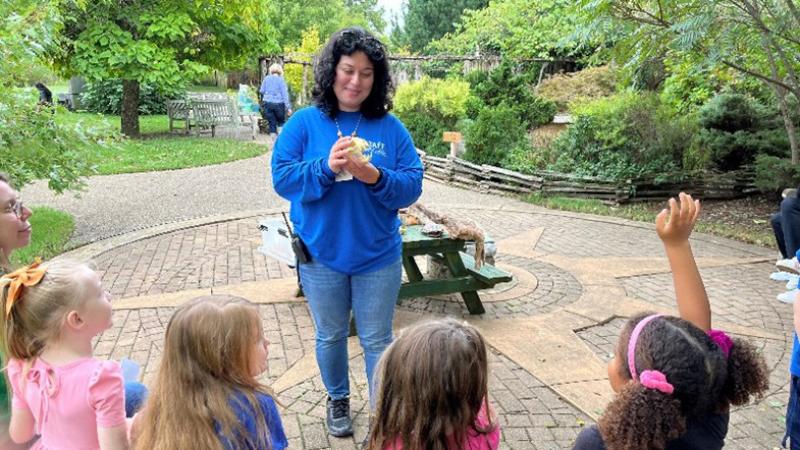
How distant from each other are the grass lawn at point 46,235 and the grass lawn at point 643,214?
648cm

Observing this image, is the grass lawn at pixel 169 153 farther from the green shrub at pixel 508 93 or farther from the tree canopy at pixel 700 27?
the tree canopy at pixel 700 27

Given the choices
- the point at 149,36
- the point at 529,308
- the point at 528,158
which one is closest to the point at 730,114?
the point at 528,158

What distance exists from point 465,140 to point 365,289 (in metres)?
9.26

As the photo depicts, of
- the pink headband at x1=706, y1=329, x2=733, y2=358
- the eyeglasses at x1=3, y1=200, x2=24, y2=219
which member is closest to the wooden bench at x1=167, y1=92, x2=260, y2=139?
the eyeglasses at x1=3, y1=200, x2=24, y2=219

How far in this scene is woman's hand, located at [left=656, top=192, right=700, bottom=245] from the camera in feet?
6.47

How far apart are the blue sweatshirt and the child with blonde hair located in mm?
999

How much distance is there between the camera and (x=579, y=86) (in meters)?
17.5

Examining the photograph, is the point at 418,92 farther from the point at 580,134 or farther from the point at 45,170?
the point at 45,170

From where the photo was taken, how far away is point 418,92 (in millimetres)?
13781

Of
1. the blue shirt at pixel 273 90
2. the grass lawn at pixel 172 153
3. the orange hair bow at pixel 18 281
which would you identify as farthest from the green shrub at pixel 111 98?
the orange hair bow at pixel 18 281

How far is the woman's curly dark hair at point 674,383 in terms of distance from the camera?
1.63 m

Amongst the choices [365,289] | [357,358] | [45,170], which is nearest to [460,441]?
[365,289]

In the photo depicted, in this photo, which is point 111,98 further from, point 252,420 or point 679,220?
point 679,220

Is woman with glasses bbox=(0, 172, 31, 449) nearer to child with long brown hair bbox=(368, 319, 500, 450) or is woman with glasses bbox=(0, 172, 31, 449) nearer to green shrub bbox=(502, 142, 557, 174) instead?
child with long brown hair bbox=(368, 319, 500, 450)
